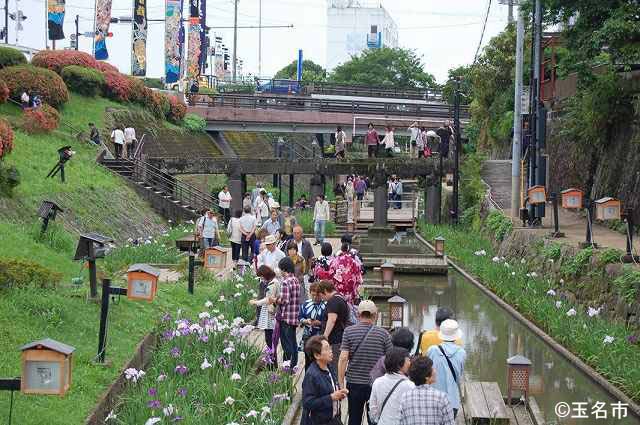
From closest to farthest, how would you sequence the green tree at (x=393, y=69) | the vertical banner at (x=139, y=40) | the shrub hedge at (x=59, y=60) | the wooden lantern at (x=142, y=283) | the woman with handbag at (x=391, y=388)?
the woman with handbag at (x=391, y=388), the wooden lantern at (x=142, y=283), the shrub hedge at (x=59, y=60), the vertical banner at (x=139, y=40), the green tree at (x=393, y=69)

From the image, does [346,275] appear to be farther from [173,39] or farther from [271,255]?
[173,39]

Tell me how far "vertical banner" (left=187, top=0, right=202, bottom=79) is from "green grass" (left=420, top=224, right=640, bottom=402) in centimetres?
3055

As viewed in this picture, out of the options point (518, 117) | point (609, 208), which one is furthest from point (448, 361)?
point (518, 117)

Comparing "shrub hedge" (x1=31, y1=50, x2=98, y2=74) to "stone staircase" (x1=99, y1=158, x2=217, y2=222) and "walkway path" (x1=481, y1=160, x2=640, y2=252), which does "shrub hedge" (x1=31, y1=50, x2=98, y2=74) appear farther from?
"walkway path" (x1=481, y1=160, x2=640, y2=252)

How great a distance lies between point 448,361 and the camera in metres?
→ 8.56

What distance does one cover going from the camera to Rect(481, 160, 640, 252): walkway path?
2084cm

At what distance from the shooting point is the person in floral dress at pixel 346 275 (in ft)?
41.3

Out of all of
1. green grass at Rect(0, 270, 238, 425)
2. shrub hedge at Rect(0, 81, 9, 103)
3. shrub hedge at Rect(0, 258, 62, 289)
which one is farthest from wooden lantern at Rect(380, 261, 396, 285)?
shrub hedge at Rect(0, 81, 9, 103)

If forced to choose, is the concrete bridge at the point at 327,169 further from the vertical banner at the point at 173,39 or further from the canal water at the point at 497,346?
the vertical banner at the point at 173,39

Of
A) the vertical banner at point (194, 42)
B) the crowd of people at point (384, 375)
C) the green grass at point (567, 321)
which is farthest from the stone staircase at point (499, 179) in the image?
the crowd of people at point (384, 375)

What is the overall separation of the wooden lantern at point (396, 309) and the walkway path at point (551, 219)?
579cm

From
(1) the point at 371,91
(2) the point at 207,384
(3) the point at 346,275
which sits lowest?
(2) the point at 207,384

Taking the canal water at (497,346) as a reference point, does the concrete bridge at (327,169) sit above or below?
above

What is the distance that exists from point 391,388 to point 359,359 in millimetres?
1343
